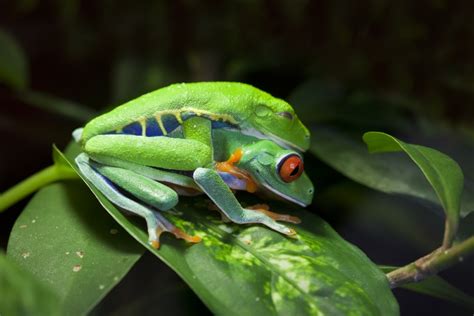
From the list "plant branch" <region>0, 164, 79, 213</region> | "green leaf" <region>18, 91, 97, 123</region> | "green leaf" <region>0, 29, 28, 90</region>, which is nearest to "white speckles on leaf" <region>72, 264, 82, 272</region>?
"plant branch" <region>0, 164, 79, 213</region>

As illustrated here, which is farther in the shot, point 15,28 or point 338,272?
point 15,28

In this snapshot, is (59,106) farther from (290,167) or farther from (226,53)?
(290,167)

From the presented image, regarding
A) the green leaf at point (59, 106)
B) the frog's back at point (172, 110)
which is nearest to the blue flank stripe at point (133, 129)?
the frog's back at point (172, 110)

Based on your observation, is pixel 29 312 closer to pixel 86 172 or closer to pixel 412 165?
pixel 86 172

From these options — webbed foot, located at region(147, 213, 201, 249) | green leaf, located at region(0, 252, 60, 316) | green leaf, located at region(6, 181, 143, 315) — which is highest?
green leaf, located at region(0, 252, 60, 316)

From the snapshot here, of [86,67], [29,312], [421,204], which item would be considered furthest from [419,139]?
[86,67]

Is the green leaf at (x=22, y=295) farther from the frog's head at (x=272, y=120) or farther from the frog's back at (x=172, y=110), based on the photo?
the frog's head at (x=272, y=120)

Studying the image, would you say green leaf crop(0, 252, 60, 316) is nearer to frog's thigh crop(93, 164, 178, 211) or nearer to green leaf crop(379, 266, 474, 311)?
frog's thigh crop(93, 164, 178, 211)
